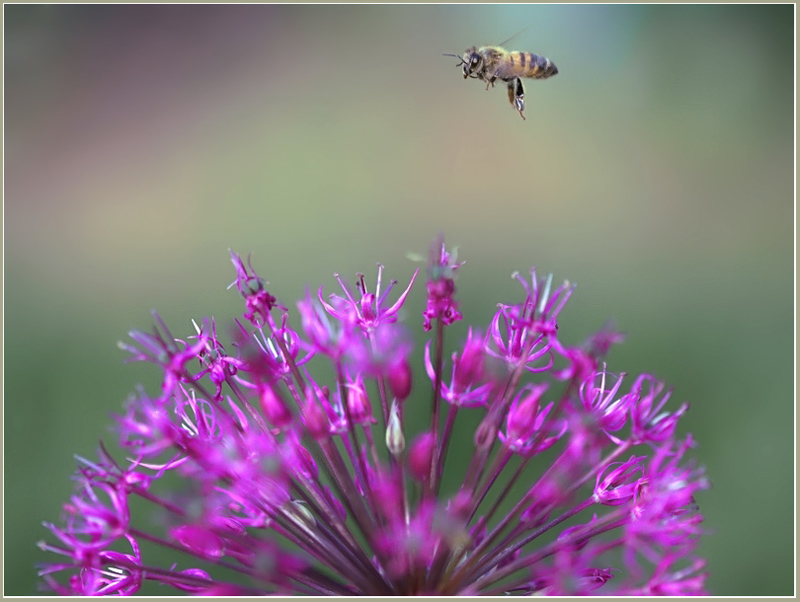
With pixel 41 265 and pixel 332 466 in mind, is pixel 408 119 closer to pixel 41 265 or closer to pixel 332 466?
pixel 41 265

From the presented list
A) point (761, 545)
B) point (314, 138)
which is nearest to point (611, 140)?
point (314, 138)

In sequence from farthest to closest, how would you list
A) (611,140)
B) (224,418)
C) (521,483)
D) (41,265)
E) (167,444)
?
1. (611,140)
2. (41,265)
3. (521,483)
4. (224,418)
5. (167,444)

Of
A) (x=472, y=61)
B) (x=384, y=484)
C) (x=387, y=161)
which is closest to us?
(x=384, y=484)

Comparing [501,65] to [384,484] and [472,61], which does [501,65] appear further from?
[384,484]

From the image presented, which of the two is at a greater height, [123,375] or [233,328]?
[233,328]

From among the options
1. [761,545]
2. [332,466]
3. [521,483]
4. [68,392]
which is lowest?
[761,545]

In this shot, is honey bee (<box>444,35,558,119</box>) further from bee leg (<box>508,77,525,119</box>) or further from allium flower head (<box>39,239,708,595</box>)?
allium flower head (<box>39,239,708,595</box>)

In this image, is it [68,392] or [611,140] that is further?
[611,140]

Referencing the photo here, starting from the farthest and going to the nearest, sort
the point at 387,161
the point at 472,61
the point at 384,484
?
the point at 387,161, the point at 472,61, the point at 384,484

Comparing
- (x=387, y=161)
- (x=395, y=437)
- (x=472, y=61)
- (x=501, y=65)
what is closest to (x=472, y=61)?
(x=472, y=61)
